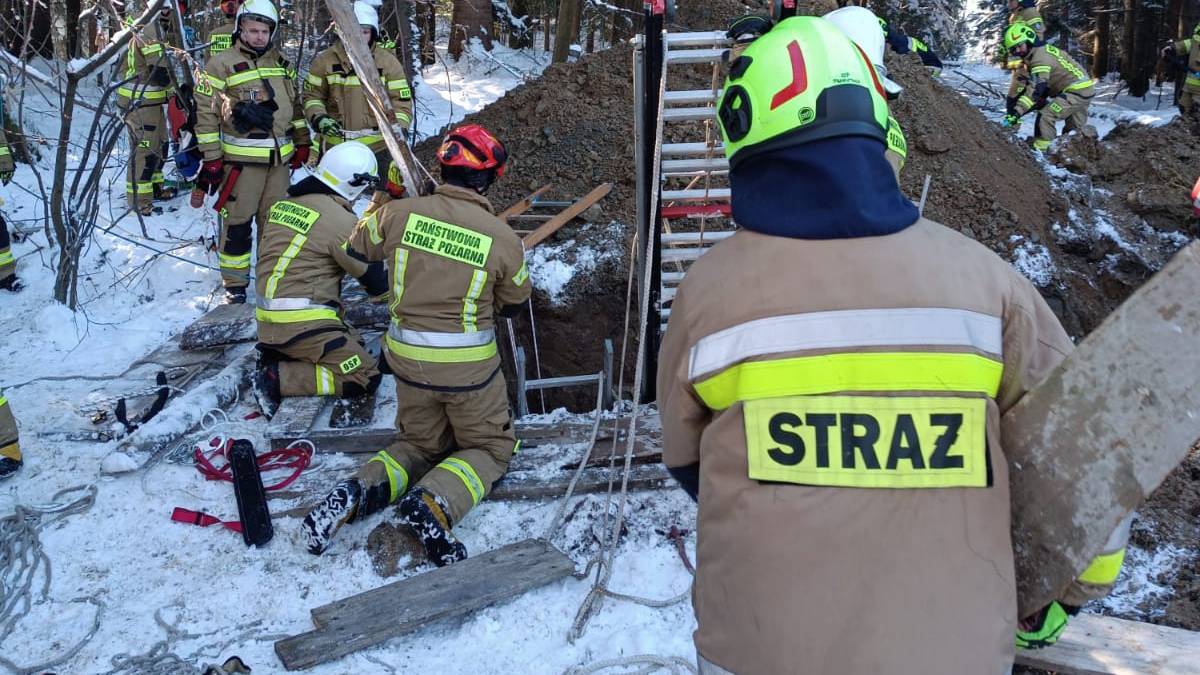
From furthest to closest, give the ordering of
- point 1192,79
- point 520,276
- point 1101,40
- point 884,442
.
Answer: point 1101,40 < point 1192,79 < point 520,276 < point 884,442

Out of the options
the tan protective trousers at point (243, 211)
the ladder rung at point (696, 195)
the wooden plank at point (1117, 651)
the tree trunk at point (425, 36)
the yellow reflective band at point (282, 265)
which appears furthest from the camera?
the tree trunk at point (425, 36)

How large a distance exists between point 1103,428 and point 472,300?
308 centimetres

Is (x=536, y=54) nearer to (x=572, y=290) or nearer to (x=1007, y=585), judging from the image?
(x=572, y=290)

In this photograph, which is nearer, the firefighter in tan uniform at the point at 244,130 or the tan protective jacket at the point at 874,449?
the tan protective jacket at the point at 874,449

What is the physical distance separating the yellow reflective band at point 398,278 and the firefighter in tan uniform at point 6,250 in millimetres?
5160

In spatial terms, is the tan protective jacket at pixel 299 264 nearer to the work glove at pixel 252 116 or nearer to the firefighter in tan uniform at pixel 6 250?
the work glove at pixel 252 116

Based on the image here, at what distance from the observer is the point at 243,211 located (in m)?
6.77

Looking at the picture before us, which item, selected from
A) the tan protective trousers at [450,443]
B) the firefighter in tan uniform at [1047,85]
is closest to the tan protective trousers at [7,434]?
the tan protective trousers at [450,443]

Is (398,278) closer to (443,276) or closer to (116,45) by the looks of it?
(443,276)

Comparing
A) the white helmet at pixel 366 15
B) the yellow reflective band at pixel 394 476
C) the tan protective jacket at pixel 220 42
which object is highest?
the white helmet at pixel 366 15

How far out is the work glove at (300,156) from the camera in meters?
7.39

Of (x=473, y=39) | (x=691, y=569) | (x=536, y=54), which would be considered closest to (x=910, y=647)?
(x=691, y=569)

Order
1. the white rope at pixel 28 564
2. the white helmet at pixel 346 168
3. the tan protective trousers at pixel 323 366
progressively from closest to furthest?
the white rope at pixel 28 564 < the tan protective trousers at pixel 323 366 < the white helmet at pixel 346 168

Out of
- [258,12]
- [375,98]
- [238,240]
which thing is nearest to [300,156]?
[238,240]
